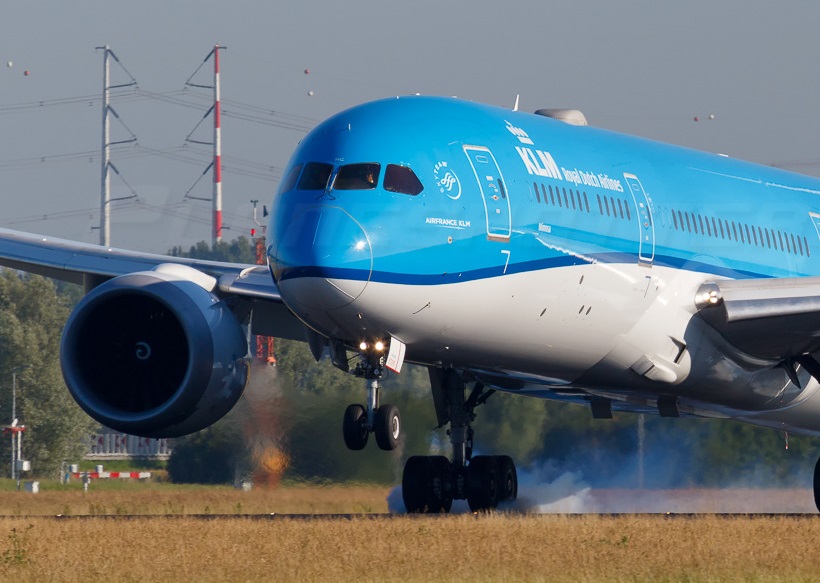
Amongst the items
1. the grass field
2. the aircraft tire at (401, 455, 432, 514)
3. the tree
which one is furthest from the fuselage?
the tree

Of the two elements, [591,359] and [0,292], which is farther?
[0,292]

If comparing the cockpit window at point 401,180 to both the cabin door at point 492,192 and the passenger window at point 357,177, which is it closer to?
the passenger window at point 357,177

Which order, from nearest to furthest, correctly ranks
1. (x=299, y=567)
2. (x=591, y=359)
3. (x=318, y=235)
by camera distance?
(x=299, y=567)
(x=318, y=235)
(x=591, y=359)

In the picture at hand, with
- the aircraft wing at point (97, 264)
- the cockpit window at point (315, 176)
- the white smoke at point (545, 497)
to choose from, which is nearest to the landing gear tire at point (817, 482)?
the white smoke at point (545, 497)

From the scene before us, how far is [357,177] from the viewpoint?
20.0m

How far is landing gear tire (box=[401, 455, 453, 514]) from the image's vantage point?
1019 inches

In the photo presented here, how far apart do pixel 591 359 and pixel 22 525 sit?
25.5 feet

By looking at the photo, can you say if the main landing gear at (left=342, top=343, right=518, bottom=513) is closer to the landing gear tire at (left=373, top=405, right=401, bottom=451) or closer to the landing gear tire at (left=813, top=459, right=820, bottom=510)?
the landing gear tire at (left=373, top=405, right=401, bottom=451)

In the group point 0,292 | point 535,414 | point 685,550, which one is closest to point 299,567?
point 685,550

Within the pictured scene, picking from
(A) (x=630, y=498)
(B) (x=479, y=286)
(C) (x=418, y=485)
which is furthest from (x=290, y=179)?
(A) (x=630, y=498)

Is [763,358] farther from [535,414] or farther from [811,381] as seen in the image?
[535,414]

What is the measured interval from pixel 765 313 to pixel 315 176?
268 inches

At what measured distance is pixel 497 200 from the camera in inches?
830

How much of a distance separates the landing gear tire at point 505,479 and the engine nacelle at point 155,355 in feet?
15.3
